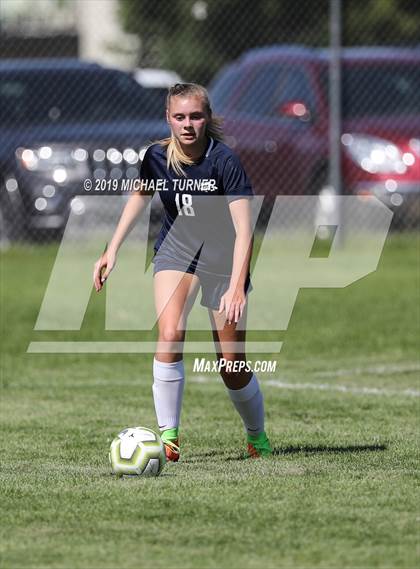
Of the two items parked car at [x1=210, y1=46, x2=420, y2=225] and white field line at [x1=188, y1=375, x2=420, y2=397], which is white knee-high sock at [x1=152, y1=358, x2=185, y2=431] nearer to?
white field line at [x1=188, y1=375, x2=420, y2=397]

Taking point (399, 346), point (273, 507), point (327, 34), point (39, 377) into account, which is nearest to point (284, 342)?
point (399, 346)

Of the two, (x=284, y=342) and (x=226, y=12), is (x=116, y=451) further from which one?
(x=226, y=12)

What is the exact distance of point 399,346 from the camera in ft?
34.1

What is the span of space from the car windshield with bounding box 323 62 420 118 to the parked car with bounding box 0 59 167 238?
2106mm

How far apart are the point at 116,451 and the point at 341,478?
947mm

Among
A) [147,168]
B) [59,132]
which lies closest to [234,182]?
[147,168]

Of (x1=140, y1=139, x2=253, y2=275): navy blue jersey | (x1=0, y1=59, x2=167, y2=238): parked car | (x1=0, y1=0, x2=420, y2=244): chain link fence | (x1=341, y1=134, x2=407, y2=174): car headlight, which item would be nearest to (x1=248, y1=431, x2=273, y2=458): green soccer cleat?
(x1=140, y1=139, x2=253, y2=275): navy blue jersey

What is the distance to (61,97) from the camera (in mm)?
14422

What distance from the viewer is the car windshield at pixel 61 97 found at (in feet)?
47.3

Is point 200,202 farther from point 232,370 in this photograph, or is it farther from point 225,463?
Answer: point 225,463

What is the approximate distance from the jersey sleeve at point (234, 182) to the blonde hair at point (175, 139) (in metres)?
0.18

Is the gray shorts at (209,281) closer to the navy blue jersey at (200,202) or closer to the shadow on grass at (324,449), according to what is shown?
the navy blue jersey at (200,202)

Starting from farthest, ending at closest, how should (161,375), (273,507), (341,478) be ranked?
(161,375) < (341,478) < (273,507)

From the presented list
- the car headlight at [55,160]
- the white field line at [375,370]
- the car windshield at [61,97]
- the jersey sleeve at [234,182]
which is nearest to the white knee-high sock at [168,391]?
the jersey sleeve at [234,182]
